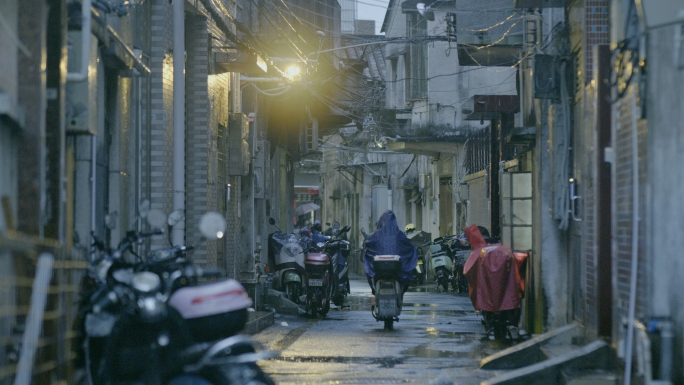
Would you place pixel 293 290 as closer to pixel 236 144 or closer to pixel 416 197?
pixel 236 144

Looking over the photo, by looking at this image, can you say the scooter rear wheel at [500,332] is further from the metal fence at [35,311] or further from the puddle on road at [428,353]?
the metal fence at [35,311]

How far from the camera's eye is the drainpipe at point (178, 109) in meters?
10.3

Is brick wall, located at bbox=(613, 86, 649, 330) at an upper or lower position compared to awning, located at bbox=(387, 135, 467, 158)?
lower

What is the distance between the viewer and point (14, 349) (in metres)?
4.33

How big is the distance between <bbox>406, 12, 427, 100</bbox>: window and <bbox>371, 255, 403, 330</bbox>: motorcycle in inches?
634

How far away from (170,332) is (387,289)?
334 inches

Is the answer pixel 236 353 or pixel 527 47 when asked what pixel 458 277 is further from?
pixel 236 353

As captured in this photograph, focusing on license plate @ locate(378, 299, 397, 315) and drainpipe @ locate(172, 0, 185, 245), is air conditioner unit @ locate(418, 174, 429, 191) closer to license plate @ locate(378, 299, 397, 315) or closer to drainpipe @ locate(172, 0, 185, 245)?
license plate @ locate(378, 299, 397, 315)

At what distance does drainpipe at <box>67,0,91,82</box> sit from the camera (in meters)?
6.09

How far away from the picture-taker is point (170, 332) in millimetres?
4402

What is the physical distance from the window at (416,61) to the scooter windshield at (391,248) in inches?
608

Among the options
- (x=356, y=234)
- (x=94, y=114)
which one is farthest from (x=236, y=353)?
(x=356, y=234)

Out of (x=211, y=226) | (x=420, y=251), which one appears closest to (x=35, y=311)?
(x=211, y=226)

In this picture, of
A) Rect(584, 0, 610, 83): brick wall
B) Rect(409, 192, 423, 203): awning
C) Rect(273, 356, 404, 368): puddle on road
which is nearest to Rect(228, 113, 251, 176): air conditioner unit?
Rect(273, 356, 404, 368): puddle on road
